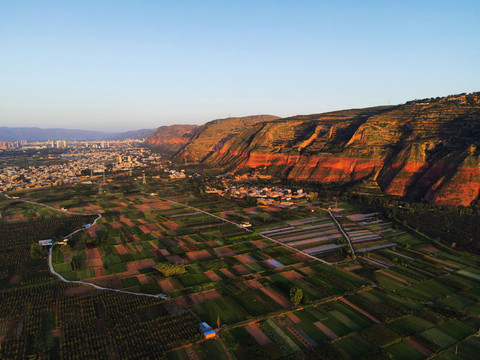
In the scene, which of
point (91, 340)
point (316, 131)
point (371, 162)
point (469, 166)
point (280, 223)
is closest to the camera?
point (91, 340)

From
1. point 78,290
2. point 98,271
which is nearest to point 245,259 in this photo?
point 98,271

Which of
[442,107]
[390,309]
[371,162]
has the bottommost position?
[390,309]

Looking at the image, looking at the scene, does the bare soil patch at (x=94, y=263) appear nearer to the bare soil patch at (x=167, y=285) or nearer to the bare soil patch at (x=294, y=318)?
the bare soil patch at (x=167, y=285)

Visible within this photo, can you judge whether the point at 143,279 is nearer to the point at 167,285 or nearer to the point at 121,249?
the point at 167,285

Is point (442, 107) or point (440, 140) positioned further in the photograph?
point (442, 107)

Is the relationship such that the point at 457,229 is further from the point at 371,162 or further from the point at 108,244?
the point at 108,244

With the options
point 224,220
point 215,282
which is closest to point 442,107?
point 224,220

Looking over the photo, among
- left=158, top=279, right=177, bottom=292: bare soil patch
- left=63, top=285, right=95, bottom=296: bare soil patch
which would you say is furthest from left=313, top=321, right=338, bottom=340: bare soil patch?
left=63, top=285, right=95, bottom=296: bare soil patch

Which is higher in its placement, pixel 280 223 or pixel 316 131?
pixel 316 131
